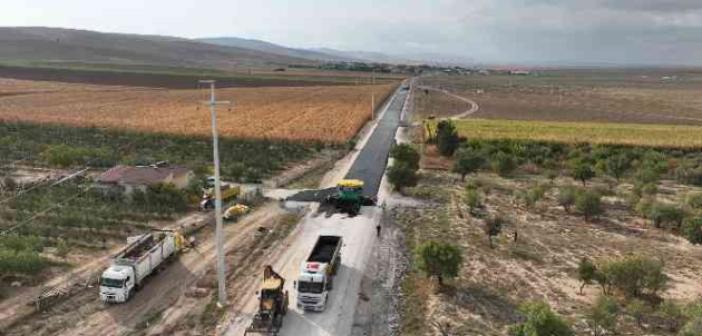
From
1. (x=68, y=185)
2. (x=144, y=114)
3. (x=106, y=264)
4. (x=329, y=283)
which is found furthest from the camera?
(x=144, y=114)

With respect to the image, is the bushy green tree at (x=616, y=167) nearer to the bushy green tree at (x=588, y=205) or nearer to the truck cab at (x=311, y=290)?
the bushy green tree at (x=588, y=205)

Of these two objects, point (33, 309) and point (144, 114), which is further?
point (144, 114)

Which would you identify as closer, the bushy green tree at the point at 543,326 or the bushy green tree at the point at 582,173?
the bushy green tree at the point at 543,326

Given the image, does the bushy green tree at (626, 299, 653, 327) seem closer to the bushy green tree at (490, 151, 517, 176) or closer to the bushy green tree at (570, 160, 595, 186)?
the bushy green tree at (570, 160, 595, 186)

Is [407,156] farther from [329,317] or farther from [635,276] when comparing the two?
[329,317]

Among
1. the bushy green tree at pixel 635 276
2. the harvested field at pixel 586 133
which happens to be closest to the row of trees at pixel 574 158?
the harvested field at pixel 586 133

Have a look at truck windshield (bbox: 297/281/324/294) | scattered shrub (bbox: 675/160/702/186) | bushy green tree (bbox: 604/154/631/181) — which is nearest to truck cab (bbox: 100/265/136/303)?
truck windshield (bbox: 297/281/324/294)

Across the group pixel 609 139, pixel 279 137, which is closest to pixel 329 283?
pixel 279 137

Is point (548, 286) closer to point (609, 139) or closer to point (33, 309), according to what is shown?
point (33, 309)
